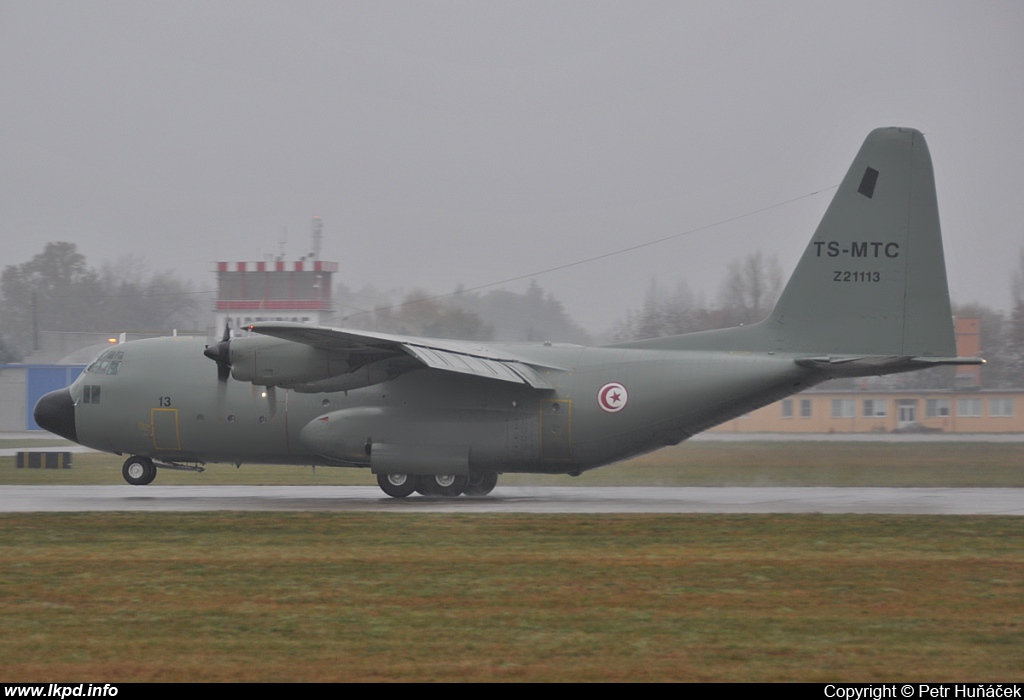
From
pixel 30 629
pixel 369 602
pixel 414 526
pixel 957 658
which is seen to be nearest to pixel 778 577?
pixel 957 658

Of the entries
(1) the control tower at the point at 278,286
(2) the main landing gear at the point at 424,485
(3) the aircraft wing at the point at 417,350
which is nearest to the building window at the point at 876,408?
(1) the control tower at the point at 278,286

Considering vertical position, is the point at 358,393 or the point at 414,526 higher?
the point at 358,393

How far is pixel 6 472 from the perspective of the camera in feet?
106

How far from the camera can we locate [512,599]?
1241 cm

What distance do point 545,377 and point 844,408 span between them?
135 feet

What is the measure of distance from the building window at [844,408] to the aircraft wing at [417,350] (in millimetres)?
40529

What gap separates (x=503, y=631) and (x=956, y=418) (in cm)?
5217

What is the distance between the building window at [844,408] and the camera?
59.4 m

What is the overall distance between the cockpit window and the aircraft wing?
5.68 metres

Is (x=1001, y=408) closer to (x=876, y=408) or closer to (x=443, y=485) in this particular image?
(x=876, y=408)

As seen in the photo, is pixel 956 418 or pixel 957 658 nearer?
pixel 957 658

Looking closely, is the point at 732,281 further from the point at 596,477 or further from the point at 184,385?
the point at 184,385

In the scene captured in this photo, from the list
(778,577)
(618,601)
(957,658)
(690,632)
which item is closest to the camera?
(957,658)

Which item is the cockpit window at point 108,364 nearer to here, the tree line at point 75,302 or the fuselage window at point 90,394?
the fuselage window at point 90,394
